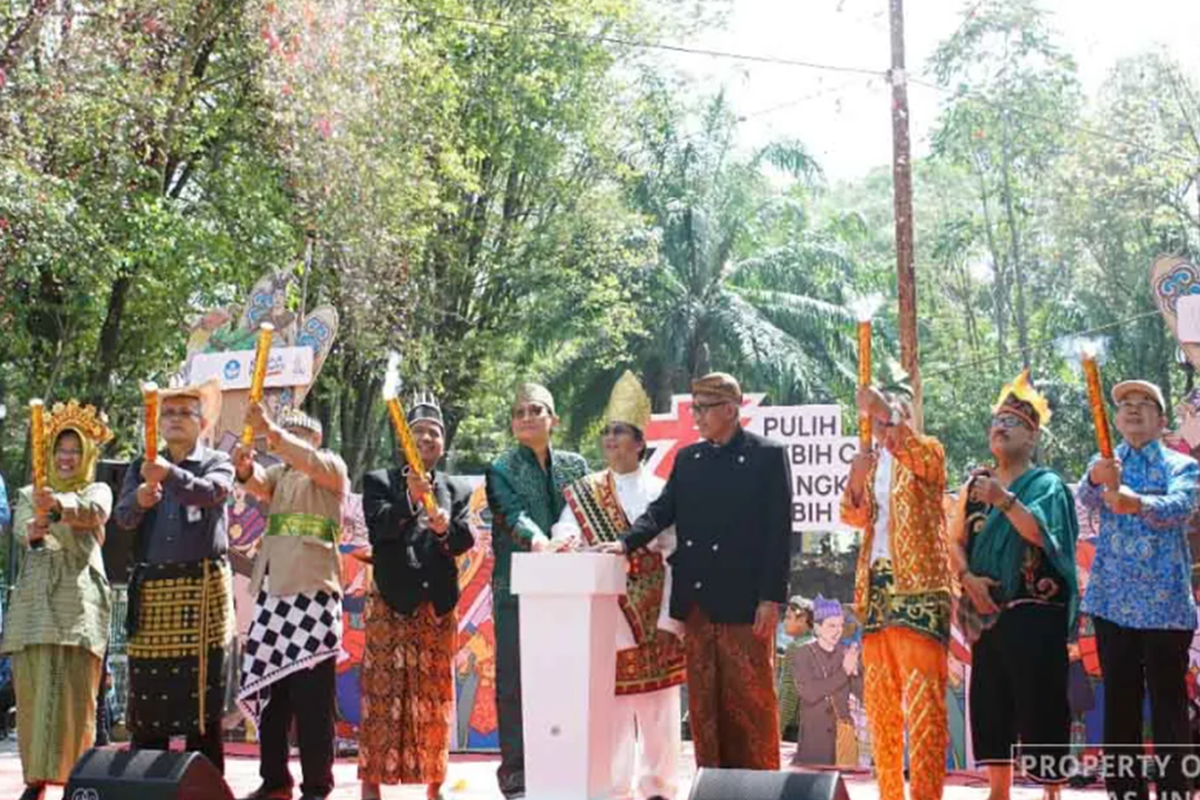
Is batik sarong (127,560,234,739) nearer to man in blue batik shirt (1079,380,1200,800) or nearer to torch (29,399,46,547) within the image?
torch (29,399,46,547)

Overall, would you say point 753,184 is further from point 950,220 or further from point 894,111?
point 894,111

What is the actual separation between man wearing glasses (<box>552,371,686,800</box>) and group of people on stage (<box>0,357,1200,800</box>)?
0.04 ft

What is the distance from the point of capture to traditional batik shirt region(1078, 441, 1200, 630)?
599 centimetres

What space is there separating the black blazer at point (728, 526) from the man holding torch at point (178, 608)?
1.71m

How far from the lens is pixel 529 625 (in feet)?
19.6

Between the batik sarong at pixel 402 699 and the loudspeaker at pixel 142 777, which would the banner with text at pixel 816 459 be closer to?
the batik sarong at pixel 402 699

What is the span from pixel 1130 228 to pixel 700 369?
26.1ft

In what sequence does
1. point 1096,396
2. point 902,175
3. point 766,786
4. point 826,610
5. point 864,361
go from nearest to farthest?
1. point 766,786
2. point 1096,396
3. point 864,361
4. point 826,610
5. point 902,175

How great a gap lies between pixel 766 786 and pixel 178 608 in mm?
2719

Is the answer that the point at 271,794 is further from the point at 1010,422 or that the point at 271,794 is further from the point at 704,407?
the point at 1010,422

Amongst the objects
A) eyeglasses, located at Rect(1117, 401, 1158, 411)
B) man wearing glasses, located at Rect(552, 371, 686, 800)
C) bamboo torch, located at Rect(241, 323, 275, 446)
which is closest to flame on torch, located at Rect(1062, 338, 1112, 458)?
eyeglasses, located at Rect(1117, 401, 1158, 411)

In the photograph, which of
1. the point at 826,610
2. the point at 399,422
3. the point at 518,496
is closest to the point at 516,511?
the point at 518,496

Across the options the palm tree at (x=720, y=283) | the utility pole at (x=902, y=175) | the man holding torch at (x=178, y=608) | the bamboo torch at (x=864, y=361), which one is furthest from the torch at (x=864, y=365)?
the palm tree at (x=720, y=283)

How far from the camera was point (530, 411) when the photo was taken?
22.4 feet
